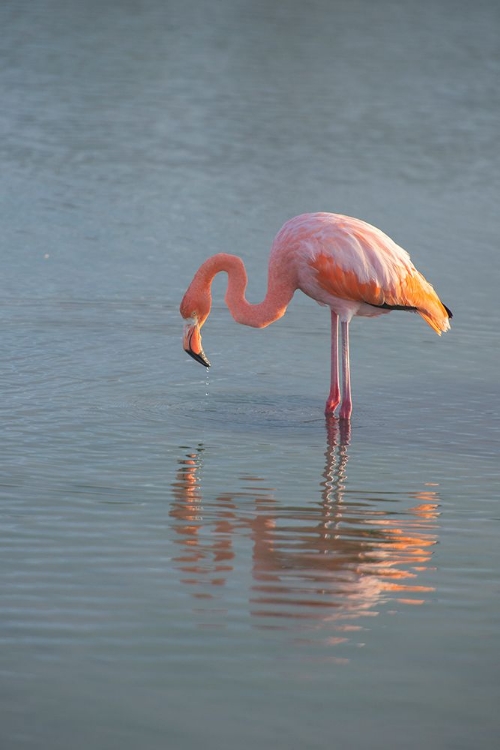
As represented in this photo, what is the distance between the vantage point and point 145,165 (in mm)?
17281

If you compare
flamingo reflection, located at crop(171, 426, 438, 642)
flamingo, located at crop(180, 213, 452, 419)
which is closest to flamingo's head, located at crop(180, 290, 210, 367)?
flamingo, located at crop(180, 213, 452, 419)

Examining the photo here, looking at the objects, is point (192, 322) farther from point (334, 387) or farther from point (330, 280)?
point (334, 387)

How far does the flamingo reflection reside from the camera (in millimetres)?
5570

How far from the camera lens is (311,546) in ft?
20.7

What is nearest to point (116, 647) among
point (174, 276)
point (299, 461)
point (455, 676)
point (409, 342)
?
point (455, 676)

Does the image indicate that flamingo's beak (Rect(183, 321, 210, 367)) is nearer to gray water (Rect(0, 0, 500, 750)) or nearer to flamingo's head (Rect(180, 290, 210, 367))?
flamingo's head (Rect(180, 290, 210, 367))

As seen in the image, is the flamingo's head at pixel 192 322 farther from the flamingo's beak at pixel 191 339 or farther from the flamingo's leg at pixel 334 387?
the flamingo's leg at pixel 334 387

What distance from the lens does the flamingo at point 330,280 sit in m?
8.55

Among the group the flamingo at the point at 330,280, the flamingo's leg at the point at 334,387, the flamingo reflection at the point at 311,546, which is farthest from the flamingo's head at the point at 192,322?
the flamingo reflection at the point at 311,546

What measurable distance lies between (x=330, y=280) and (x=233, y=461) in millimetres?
1524

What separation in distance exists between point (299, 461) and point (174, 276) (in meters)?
4.84

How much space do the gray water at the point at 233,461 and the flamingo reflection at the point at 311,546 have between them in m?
0.02

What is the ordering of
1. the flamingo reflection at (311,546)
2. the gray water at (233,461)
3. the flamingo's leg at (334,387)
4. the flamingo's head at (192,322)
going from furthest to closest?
the flamingo's leg at (334,387), the flamingo's head at (192,322), the flamingo reflection at (311,546), the gray water at (233,461)

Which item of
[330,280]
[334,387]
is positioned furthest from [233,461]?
[330,280]
